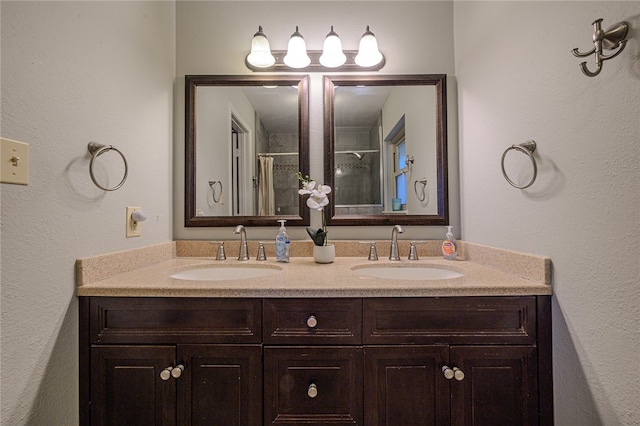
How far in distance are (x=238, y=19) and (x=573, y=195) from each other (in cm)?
159

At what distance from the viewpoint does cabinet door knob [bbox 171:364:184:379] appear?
82 centimetres

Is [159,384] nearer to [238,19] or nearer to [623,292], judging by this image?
[623,292]

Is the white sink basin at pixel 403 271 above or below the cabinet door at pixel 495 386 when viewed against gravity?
above

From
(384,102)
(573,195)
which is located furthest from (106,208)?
(573,195)

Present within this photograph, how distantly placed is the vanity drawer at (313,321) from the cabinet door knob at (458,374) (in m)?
0.29

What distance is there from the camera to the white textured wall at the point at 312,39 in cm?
142

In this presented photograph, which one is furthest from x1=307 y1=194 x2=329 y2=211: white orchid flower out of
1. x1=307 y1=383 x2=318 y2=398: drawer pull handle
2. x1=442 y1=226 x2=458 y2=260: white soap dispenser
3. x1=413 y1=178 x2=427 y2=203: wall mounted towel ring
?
x1=307 y1=383 x2=318 y2=398: drawer pull handle

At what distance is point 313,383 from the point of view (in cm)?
84

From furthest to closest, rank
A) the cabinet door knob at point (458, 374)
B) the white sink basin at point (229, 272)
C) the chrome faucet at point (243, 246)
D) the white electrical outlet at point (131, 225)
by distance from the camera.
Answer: the chrome faucet at point (243, 246) → the white sink basin at point (229, 272) → the white electrical outlet at point (131, 225) → the cabinet door knob at point (458, 374)

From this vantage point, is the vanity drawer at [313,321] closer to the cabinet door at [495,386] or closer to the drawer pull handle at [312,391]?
the drawer pull handle at [312,391]

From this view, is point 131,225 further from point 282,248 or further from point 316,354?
point 316,354

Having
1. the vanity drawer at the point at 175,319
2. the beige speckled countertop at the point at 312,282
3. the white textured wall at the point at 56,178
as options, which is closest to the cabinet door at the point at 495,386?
the beige speckled countertop at the point at 312,282

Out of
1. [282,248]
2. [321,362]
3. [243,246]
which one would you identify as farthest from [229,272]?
[321,362]

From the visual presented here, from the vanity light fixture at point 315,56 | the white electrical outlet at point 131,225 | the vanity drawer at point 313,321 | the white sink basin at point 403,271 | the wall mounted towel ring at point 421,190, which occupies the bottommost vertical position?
the vanity drawer at point 313,321
